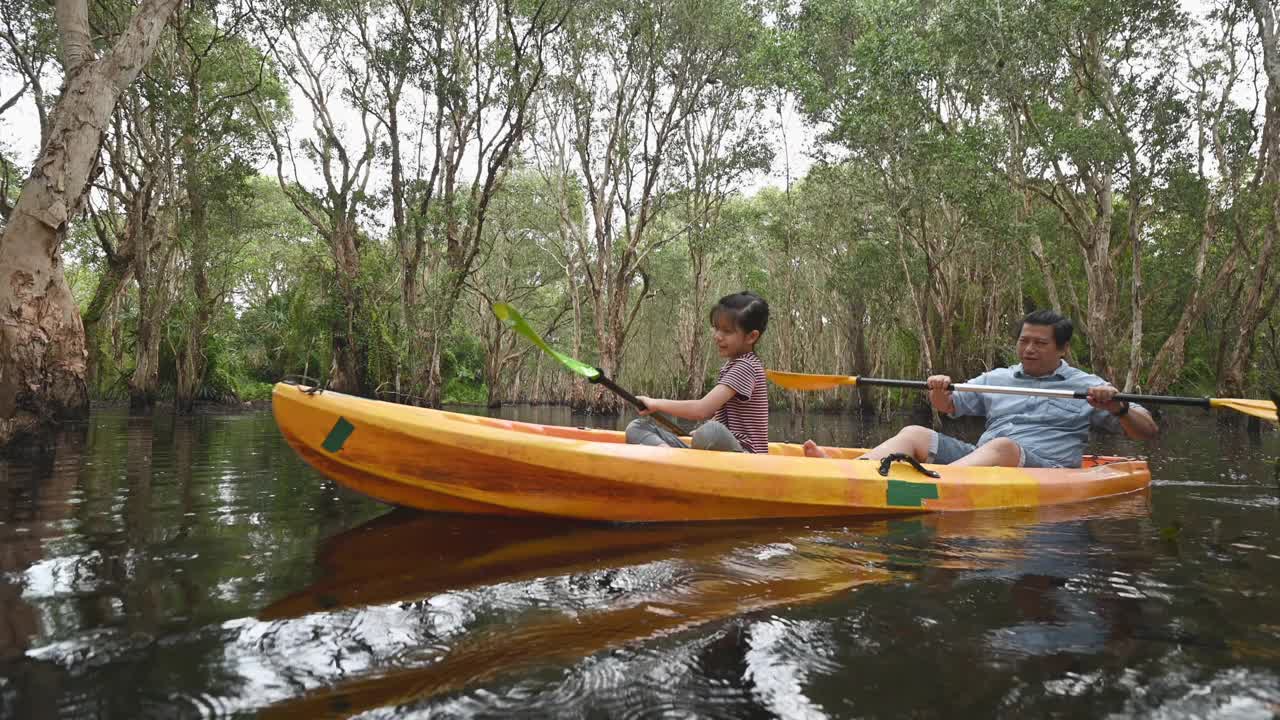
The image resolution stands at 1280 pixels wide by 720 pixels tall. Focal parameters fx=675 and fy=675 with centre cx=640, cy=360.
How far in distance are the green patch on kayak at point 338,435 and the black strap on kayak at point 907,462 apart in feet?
8.86

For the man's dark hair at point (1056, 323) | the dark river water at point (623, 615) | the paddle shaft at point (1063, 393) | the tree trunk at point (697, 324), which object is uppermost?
the tree trunk at point (697, 324)

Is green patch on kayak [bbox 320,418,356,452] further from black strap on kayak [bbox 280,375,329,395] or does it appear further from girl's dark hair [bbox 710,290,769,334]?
girl's dark hair [bbox 710,290,769,334]

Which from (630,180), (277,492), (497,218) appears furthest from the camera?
(497,218)

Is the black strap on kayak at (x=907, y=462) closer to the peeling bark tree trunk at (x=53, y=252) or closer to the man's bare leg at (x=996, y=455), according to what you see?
the man's bare leg at (x=996, y=455)

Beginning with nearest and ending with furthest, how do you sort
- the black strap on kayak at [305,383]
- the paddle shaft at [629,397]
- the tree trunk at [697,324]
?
1. the black strap on kayak at [305,383]
2. the paddle shaft at [629,397]
3. the tree trunk at [697,324]

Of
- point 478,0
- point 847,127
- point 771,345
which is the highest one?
point 478,0

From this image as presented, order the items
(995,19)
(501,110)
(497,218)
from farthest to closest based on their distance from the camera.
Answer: (497,218) → (501,110) → (995,19)

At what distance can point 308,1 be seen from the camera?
13758 millimetres

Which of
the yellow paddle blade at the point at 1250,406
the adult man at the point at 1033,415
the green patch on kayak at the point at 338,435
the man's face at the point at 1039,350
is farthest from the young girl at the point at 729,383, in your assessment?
the yellow paddle blade at the point at 1250,406

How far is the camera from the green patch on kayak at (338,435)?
2941 millimetres

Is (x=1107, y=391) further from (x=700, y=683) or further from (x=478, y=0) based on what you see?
(x=478, y=0)

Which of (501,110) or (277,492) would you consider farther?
(501,110)

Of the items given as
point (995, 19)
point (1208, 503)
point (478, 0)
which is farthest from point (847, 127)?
point (1208, 503)

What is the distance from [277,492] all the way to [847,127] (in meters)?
13.0
